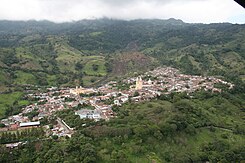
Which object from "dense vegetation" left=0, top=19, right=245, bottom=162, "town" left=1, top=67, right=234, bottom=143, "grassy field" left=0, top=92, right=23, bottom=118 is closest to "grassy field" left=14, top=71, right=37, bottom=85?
"dense vegetation" left=0, top=19, right=245, bottom=162

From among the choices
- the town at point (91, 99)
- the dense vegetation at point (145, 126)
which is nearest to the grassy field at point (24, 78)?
the dense vegetation at point (145, 126)

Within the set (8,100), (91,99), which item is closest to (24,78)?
(8,100)

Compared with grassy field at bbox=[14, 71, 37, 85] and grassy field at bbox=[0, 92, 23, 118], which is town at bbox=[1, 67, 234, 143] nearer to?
grassy field at bbox=[0, 92, 23, 118]

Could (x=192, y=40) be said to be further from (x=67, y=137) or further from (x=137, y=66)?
(x=67, y=137)

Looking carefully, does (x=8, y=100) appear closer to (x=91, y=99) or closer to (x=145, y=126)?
(x=91, y=99)

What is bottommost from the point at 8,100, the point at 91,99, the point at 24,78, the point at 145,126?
the point at 8,100

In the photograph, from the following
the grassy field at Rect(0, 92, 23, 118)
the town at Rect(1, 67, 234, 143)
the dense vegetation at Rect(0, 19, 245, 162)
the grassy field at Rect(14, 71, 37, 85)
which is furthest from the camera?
the grassy field at Rect(14, 71, 37, 85)

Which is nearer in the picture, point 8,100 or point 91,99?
point 91,99

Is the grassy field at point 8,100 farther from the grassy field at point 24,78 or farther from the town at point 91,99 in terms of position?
the grassy field at point 24,78

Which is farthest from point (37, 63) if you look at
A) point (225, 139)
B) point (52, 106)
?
point (225, 139)
